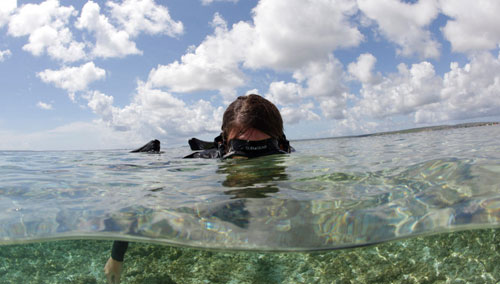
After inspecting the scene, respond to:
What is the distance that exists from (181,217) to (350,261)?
1.90 m

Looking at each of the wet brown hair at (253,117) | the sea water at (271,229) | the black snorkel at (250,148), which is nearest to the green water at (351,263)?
the sea water at (271,229)

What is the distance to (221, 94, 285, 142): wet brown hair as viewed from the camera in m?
5.57

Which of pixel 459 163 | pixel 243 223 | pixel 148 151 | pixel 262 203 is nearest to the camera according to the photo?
pixel 243 223

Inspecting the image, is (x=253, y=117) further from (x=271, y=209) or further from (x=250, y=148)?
(x=271, y=209)

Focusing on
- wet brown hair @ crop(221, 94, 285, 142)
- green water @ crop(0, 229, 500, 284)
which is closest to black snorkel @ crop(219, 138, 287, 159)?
wet brown hair @ crop(221, 94, 285, 142)

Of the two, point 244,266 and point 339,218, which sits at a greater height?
point 339,218

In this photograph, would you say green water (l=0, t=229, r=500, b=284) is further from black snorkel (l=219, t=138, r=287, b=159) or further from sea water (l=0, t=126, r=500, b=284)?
black snorkel (l=219, t=138, r=287, b=159)

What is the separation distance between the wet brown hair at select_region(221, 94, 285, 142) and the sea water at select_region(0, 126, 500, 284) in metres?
1.46

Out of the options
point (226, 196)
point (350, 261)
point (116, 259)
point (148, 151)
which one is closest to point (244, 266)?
point (226, 196)

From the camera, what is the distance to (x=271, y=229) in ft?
9.29

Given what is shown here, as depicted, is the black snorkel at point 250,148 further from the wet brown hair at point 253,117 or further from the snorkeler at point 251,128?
the wet brown hair at point 253,117

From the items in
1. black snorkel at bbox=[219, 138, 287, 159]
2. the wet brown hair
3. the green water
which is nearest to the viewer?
the green water

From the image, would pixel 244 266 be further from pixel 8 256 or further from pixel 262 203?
pixel 8 256

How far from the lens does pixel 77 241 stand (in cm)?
358
